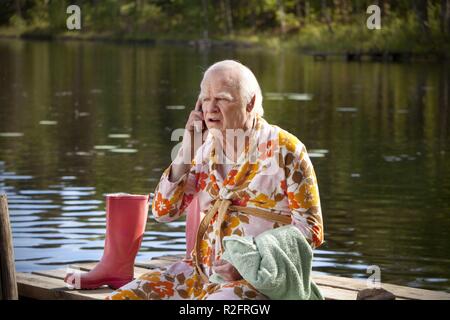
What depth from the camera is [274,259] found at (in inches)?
238

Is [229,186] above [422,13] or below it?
above

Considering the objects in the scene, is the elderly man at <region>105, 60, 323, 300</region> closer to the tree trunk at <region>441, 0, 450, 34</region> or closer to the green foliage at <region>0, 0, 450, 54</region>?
the tree trunk at <region>441, 0, 450, 34</region>

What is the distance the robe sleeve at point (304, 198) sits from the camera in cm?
609

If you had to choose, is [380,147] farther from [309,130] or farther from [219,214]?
[219,214]

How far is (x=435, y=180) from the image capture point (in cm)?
1706

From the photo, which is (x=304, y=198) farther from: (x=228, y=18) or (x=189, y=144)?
(x=228, y=18)

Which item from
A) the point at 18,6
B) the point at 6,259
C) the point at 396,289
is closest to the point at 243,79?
the point at 6,259

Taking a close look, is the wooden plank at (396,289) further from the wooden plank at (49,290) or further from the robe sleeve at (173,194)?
the robe sleeve at (173,194)

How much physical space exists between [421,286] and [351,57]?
55.0 meters

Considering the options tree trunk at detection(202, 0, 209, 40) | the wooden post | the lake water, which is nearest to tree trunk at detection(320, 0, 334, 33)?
tree trunk at detection(202, 0, 209, 40)

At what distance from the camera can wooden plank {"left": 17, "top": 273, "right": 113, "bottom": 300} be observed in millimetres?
7156

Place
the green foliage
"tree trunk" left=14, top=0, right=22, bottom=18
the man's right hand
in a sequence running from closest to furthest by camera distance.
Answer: the man's right hand
the green foliage
"tree trunk" left=14, top=0, right=22, bottom=18

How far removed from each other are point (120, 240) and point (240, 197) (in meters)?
1.30

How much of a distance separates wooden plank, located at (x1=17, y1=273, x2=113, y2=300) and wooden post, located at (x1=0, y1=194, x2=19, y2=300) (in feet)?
1.08
